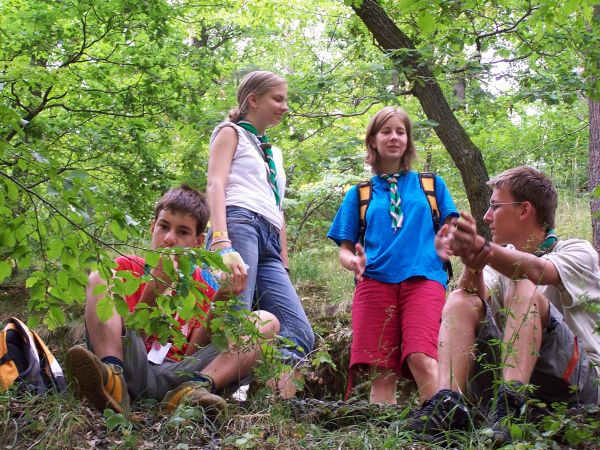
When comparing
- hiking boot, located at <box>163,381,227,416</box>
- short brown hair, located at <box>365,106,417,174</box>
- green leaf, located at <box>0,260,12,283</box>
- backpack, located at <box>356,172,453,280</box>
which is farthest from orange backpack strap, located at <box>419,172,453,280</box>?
green leaf, located at <box>0,260,12,283</box>

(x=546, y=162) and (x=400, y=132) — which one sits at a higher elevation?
(x=546, y=162)

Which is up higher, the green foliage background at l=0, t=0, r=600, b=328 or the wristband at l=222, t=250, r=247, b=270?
the green foliage background at l=0, t=0, r=600, b=328

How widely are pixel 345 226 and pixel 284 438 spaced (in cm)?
155

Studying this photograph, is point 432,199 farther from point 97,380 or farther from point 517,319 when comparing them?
point 97,380

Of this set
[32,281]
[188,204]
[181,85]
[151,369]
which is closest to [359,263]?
[188,204]

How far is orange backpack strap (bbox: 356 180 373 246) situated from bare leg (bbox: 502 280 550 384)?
114 cm

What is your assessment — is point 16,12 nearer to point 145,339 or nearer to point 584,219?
point 145,339

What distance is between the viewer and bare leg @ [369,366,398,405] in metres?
3.51

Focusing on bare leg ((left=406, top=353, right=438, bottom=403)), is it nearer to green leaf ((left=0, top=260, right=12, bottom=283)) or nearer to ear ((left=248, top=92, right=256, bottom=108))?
ear ((left=248, top=92, right=256, bottom=108))

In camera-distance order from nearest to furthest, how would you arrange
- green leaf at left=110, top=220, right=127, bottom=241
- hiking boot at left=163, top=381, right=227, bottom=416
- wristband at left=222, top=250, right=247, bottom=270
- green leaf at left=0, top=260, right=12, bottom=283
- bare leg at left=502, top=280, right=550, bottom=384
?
green leaf at left=110, top=220, right=127, bottom=241
green leaf at left=0, top=260, right=12, bottom=283
bare leg at left=502, top=280, right=550, bottom=384
hiking boot at left=163, top=381, right=227, bottom=416
wristband at left=222, top=250, right=247, bottom=270

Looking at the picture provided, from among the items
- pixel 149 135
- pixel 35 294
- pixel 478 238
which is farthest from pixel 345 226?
pixel 149 135

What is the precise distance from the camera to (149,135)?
295 inches

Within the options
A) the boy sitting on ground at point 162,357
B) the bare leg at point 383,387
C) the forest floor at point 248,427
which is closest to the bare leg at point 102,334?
the boy sitting on ground at point 162,357

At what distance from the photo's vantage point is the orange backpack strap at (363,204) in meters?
3.92
